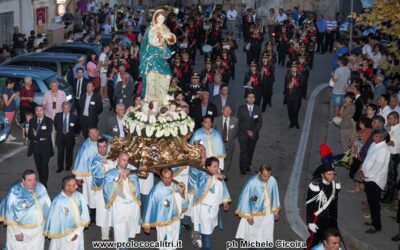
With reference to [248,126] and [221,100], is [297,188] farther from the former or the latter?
[221,100]

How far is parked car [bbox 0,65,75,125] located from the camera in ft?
63.9

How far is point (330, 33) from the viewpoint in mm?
32000

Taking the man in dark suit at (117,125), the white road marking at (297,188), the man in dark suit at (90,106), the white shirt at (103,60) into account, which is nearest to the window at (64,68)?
the white shirt at (103,60)

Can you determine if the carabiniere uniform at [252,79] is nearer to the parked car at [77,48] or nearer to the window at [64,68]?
the window at [64,68]

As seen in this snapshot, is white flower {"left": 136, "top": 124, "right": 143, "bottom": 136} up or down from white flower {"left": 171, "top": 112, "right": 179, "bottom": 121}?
down

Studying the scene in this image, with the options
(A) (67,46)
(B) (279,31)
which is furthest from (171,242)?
(B) (279,31)

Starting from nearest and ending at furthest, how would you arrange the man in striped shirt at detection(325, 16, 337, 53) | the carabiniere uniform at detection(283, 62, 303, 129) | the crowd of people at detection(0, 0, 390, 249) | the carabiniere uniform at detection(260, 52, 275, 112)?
the crowd of people at detection(0, 0, 390, 249), the carabiniere uniform at detection(283, 62, 303, 129), the carabiniere uniform at detection(260, 52, 275, 112), the man in striped shirt at detection(325, 16, 337, 53)

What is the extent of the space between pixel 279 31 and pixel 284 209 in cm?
1656

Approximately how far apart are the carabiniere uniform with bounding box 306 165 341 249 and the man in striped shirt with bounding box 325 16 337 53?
2076 cm

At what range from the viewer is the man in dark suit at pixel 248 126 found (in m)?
16.5

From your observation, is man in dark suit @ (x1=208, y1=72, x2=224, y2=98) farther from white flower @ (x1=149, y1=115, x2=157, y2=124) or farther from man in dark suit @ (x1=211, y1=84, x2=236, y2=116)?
white flower @ (x1=149, y1=115, x2=157, y2=124)

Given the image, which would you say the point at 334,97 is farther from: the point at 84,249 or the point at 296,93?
the point at 84,249

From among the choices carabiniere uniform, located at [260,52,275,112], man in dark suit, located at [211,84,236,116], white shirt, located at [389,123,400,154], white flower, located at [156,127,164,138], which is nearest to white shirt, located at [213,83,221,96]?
man in dark suit, located at [211,84,236,116]

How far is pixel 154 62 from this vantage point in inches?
555
